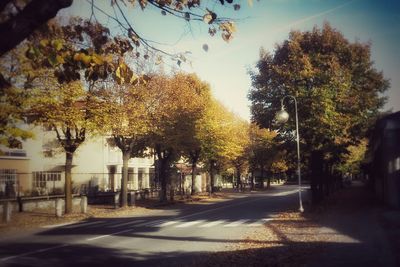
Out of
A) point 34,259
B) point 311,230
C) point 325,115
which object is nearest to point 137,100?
point 325,115

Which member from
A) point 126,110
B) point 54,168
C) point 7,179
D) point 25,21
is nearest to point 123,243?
point 25,21

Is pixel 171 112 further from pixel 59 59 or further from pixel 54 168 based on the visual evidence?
pixel 59 59

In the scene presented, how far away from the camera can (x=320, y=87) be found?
88.1 ft

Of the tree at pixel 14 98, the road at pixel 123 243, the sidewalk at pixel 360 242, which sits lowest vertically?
the road at pixel 123 243

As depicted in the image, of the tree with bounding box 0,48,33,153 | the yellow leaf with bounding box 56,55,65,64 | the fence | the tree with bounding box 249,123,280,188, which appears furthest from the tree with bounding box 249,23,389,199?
the tree with bounding box 249,123,280,188

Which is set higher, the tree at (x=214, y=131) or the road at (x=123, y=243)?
the tree at (x=214, y=131)

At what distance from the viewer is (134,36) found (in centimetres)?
707

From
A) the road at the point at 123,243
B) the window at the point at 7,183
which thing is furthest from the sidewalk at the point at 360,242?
the window at the point at 7,183

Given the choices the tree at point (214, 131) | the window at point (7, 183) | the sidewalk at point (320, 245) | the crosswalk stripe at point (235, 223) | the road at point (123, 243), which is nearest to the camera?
the sidewalk at point (320, 245)

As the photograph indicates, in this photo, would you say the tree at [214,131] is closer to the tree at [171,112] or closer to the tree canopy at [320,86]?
the tree at [171,112]

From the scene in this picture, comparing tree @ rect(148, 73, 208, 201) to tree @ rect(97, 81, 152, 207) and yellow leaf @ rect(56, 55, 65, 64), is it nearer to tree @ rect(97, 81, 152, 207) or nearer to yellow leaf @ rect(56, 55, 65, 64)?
tree @ rect(97, 81, 152, 207)

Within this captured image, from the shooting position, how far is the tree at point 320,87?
26.9 m

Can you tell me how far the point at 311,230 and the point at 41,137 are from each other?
36550mm

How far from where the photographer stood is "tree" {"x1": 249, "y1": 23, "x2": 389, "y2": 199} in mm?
26875
